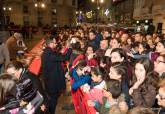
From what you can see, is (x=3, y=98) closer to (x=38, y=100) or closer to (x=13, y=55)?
(x=38, y=100)

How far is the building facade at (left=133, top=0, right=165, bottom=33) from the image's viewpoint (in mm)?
31984

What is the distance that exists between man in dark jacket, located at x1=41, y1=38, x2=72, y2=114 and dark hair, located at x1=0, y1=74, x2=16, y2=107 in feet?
9.81

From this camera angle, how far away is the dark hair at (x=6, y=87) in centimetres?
429

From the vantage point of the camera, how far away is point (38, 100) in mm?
4938

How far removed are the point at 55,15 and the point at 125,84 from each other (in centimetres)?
7853

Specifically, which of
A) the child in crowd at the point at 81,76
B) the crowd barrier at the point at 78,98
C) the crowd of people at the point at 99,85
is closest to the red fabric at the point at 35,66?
the crowd barrier at the point at 78,98

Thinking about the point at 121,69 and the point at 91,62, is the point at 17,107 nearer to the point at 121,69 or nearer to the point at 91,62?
the point at 121,69

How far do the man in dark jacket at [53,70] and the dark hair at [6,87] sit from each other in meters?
2.99

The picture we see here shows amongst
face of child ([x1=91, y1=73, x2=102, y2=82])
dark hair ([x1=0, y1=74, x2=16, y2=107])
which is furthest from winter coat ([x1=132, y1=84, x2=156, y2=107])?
dark hair ([x1=0, y1=74, x2=16, y2=107])

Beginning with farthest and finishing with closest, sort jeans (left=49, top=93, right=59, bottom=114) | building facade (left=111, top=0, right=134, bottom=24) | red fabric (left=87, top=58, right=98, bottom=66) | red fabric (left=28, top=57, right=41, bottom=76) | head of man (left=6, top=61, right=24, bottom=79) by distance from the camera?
building facade (left=111, top=0, right=134, bottom=24)
red fabric (left=28, top=57, right=41, bottom=76)
red fabric (left=87, top=58, right=98, bottom=66)
jeans (left=49, top=93, right=59, bottom=114)
head of man (left=6, top=61, right=24, bottom=79)

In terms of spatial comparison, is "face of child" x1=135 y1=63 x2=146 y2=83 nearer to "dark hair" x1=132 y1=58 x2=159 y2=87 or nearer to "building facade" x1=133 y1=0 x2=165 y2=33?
"dark hair" x1=132 y1=58 x2=159 y2=87

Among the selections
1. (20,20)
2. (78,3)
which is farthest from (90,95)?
(78,3)

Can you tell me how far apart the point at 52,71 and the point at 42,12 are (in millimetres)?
72895

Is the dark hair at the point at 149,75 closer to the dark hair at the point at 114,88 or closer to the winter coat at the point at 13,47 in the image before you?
the dark hair at the point at 114,88
